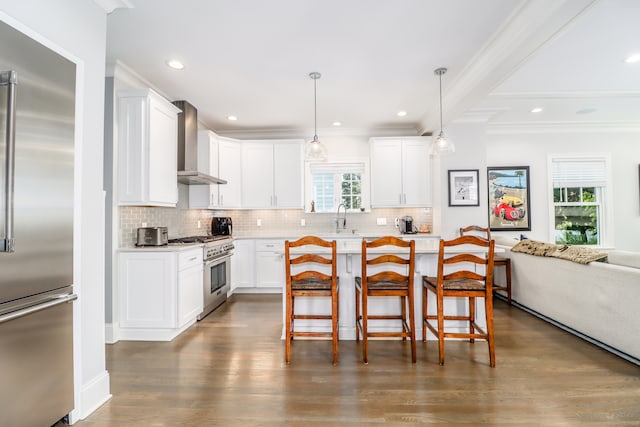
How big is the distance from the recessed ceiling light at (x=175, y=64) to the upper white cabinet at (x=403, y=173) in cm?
319

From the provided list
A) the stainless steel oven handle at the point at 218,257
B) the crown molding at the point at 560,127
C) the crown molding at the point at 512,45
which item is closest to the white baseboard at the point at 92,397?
the stainless steel oven handle at the point at 218,257

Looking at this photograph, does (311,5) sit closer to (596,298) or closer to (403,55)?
(403,55)

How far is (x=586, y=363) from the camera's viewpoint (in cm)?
251

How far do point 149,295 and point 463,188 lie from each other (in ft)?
14.6

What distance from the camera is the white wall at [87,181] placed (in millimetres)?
1818

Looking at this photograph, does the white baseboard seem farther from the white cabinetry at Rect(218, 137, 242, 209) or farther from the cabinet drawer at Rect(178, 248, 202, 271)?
the white cabinetry at Rect(218, 137, 242, 209)

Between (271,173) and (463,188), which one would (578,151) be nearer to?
(463,188)

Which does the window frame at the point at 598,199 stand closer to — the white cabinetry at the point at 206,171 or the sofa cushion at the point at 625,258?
the sofa cushion at the point at 625,258

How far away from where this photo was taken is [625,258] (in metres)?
2.68

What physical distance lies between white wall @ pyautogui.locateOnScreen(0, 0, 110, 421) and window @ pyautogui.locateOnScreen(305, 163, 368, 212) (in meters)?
3.76

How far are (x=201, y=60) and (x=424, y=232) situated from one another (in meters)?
4.05

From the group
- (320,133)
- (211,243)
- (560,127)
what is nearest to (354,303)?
(211,243)

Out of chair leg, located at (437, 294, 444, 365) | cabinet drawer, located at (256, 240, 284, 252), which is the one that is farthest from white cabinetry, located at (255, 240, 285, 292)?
chair leg, located at (437, 294, 444, 365)

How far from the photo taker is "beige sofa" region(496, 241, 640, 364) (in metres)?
2.50
